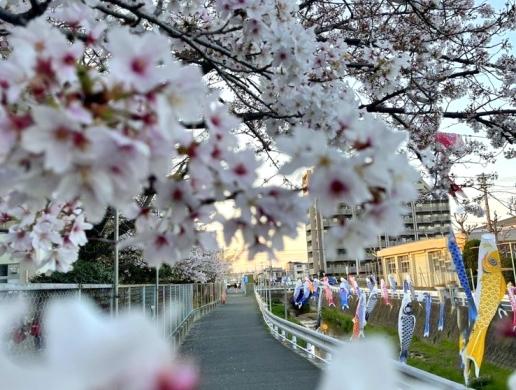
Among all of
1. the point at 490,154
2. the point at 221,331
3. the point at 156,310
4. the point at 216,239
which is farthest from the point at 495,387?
the point at 221,331

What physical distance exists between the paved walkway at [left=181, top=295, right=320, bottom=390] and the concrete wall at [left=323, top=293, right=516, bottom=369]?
399 cm

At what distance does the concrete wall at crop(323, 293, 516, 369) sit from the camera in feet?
41.2

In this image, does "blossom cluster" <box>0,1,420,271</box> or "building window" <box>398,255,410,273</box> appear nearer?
"blossom cluster" <box>0,1,420,271</box>

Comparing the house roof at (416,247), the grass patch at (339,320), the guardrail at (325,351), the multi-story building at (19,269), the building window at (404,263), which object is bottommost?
the grass patch at (339,320)

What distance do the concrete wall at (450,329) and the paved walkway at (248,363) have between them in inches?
157

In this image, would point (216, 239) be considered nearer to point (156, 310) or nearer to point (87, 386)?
point (87, 386)

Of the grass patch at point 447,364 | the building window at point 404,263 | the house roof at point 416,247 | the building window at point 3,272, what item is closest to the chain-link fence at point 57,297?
the grass patch at point 447,364

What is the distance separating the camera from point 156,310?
10625 mm

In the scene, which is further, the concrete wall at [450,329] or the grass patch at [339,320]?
the grass patch at [339,320]

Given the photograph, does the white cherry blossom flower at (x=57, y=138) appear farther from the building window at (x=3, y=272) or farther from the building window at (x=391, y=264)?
the building window at (x=391, y=264)

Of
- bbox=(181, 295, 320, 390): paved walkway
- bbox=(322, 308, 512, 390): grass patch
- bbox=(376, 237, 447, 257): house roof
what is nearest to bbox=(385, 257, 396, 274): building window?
bbox=(376, 237, 447, 257): house roof

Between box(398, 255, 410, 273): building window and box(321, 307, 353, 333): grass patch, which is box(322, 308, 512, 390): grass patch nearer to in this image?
box(321, 307, 353, 333): grass patch

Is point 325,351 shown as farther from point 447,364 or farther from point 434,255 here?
point 434,255

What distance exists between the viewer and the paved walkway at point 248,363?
29.2 ft
